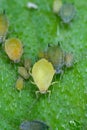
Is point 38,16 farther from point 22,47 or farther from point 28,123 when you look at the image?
point 28,123

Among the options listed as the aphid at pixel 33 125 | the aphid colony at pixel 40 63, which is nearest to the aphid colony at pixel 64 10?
the aphid colony at pixel 40 63

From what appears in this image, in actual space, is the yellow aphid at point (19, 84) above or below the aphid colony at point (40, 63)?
below

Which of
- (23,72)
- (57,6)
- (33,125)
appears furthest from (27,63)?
(57,6)

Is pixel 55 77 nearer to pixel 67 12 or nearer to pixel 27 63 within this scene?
pixel 27 63

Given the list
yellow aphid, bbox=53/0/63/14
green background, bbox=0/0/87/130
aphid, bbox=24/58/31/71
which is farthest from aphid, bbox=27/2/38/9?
aphid, bbox=24/58/31/71

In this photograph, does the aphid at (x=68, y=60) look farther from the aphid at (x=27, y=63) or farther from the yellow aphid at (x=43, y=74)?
the aphid at (x=27, y=63)
